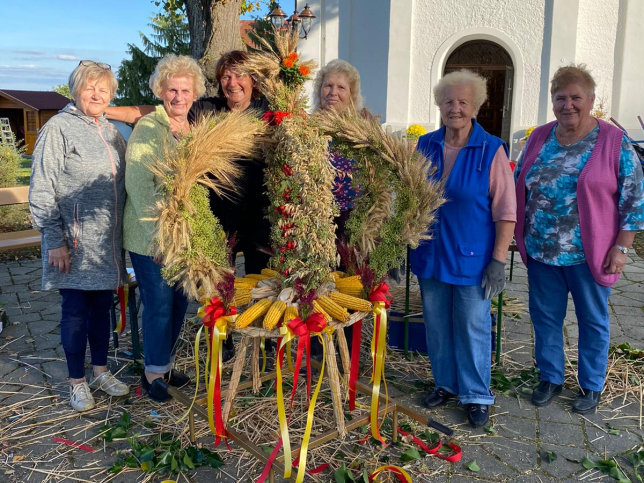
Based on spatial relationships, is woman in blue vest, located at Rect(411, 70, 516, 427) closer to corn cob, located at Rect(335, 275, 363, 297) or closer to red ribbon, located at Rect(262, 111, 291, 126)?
corn cob, located at Rect(335, 275, 363, 297)

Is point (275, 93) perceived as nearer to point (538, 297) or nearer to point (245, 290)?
point (245, 290)

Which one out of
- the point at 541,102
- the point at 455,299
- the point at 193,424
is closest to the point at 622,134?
the point at 455,299

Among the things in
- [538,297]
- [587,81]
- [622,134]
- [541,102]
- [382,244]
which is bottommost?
[538,297]

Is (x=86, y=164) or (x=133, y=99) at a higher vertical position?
(x=133, y=99)

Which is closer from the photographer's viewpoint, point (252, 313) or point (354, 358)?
point (252, 313)

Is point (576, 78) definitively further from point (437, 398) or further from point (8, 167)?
point (8, 167)

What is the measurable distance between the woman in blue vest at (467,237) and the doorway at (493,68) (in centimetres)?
903

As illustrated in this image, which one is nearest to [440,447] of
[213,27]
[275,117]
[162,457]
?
[162,457]

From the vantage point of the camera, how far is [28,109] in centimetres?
3447

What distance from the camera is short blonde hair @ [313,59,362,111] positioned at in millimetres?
3189

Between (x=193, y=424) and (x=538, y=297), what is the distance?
211 cm

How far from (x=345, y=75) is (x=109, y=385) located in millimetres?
2340

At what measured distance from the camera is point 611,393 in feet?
11.4

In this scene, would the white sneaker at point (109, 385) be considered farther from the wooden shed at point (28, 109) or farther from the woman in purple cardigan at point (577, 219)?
the wooden shed at point (28, 109)
